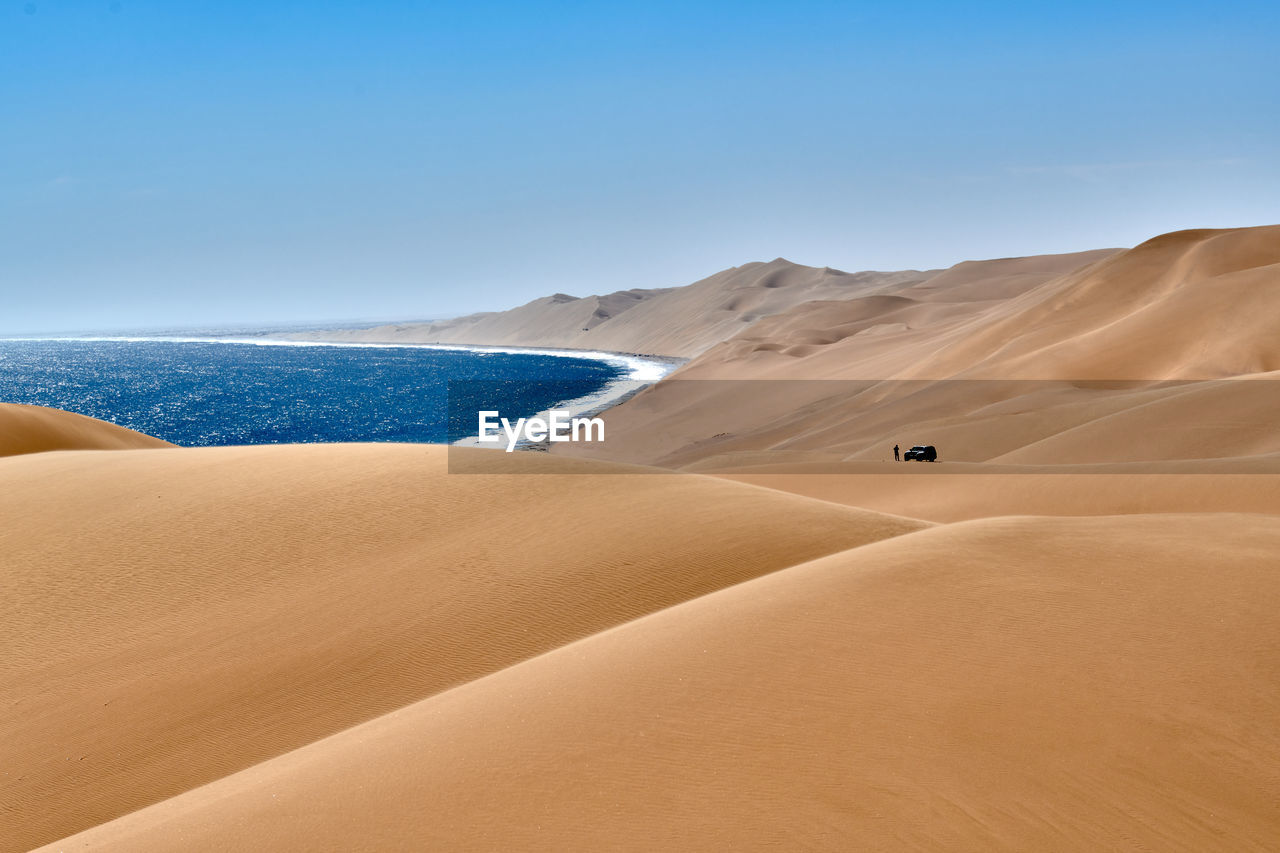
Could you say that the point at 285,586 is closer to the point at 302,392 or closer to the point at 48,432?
the point at 48,432

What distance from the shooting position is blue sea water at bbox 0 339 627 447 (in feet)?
233

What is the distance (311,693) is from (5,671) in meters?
3.70

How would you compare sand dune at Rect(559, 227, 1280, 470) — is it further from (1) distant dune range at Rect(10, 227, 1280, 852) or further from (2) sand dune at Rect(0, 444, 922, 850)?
(2) sand dune at Rect(0, 444, 922, 850)

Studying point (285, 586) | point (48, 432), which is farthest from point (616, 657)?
point (48, 432)

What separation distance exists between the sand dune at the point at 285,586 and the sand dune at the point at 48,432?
9.35 metres

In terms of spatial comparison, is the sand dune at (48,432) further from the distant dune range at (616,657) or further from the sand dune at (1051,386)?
the sand dune at (1051,386)

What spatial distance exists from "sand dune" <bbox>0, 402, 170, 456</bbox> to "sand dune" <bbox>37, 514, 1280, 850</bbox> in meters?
22.4

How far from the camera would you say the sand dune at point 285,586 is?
28.9 ft

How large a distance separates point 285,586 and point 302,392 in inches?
4033

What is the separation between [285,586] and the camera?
1206 cm

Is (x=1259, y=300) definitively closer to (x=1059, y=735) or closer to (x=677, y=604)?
(x=677, y=604)

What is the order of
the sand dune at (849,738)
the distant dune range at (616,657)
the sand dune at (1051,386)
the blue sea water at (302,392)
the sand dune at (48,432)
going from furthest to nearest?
the blue sea water at (302,392)
the sand dune at (1051,386)
the sand dune at (48,432)
the distant dune range at (616,657)
the sand dune at (849,738)

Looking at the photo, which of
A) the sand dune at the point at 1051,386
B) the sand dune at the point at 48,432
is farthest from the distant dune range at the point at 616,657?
the sand dune at the point at 48,432

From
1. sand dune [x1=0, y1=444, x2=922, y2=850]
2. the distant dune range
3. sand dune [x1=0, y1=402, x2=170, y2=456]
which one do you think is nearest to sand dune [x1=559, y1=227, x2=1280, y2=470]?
the distant dune range
